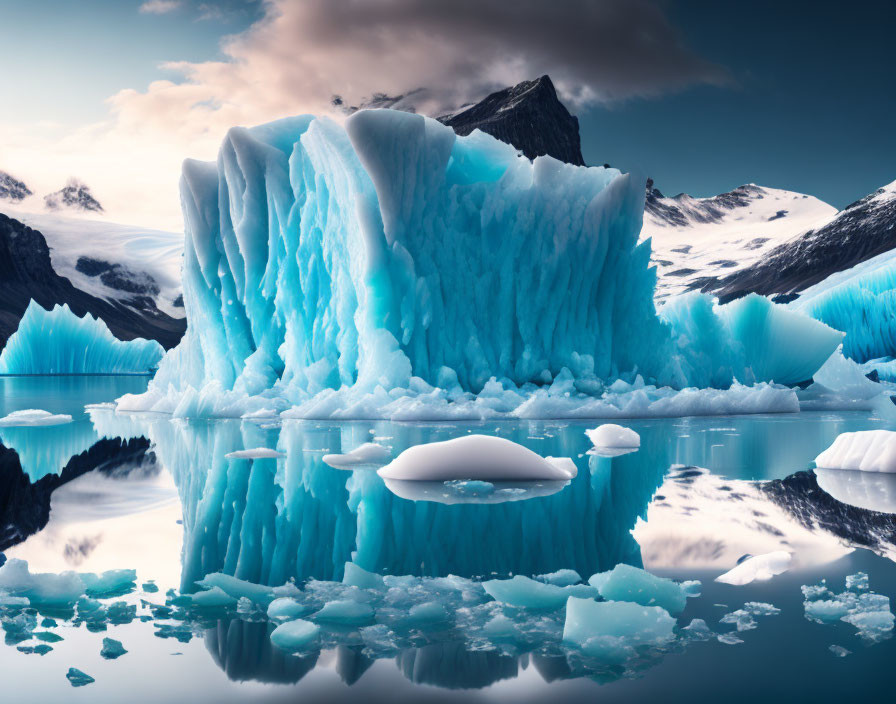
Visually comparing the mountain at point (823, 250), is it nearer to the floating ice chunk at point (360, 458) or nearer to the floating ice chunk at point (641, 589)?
the floating ice chunk at point (360, 458)

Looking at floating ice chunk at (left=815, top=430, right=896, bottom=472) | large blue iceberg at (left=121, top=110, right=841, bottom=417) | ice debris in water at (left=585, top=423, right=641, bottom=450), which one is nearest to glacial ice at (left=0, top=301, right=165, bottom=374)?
large blue iceberg at (left=121, top=110, right=841, bottom=417)

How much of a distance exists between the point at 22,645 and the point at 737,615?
2.02m

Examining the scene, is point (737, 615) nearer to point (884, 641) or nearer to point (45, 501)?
point (884, 641)

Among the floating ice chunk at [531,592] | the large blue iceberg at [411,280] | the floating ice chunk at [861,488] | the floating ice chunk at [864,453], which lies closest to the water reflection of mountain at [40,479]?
the floating ice chunk at [531,592]

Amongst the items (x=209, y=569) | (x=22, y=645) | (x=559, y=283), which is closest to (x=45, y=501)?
(x=209, y=569)

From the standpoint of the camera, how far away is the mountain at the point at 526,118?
60969 millimetres

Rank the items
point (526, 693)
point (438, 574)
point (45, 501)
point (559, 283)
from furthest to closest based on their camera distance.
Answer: point (559, 283) < point (45, 501) < point (438, 574) < point (526, 693)

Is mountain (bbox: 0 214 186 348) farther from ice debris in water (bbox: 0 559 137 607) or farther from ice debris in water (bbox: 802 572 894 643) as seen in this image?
ice debris in water (bbox: 802 572 894 643)

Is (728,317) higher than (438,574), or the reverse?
(728,317)

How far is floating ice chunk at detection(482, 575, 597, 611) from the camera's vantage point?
2424mm

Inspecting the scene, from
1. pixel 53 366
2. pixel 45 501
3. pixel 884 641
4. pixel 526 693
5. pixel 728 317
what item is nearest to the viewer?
pixel 526 693

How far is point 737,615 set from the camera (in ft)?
7.67

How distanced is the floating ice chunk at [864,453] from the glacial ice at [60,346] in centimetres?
3001

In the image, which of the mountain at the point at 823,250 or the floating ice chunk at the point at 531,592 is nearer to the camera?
the floating ice chunk at the point at 531,592
